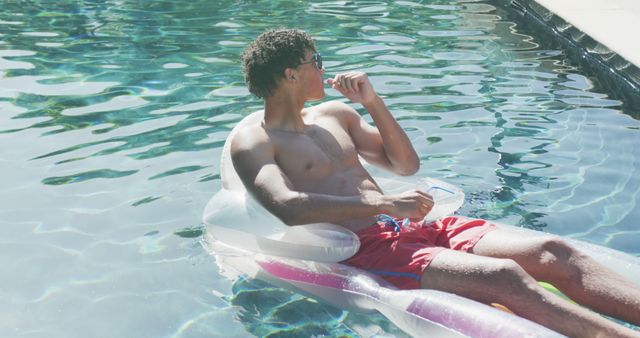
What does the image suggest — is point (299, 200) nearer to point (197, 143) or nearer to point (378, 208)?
point (378, 208)

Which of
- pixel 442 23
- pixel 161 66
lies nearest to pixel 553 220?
pixel 161 66

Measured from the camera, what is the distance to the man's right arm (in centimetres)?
371

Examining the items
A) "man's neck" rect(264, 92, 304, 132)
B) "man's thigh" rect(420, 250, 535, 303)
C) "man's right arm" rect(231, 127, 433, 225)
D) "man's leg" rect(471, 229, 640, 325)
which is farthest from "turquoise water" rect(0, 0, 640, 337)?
"man's neck" rect(264, 92, 304, 132)

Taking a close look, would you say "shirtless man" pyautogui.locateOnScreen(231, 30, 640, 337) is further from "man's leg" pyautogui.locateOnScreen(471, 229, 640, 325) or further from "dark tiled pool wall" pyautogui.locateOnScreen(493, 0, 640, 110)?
"dark tiled pool wall" pyautogui.locateOnScreen(493, 0, 640, 110)

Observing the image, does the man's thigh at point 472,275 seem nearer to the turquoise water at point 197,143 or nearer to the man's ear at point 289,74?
the turquoise water at point 197,143

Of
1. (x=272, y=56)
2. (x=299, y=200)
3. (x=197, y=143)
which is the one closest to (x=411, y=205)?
(x=299, y=200)

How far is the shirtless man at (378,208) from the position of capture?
11.5 ft

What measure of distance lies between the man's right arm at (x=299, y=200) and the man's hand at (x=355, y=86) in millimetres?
461

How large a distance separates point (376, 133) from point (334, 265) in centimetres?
76

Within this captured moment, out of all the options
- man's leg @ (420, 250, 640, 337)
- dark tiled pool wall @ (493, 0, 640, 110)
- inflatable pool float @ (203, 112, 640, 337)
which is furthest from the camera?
dark tiled pool wall @ (493, 0, 640, 110)

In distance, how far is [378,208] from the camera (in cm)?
377

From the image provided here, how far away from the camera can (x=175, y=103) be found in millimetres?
6820

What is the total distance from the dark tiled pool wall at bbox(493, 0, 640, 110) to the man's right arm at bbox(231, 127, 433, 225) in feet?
11.5

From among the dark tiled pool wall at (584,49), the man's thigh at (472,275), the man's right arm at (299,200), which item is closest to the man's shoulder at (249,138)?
the man's right arm at (299,200)
